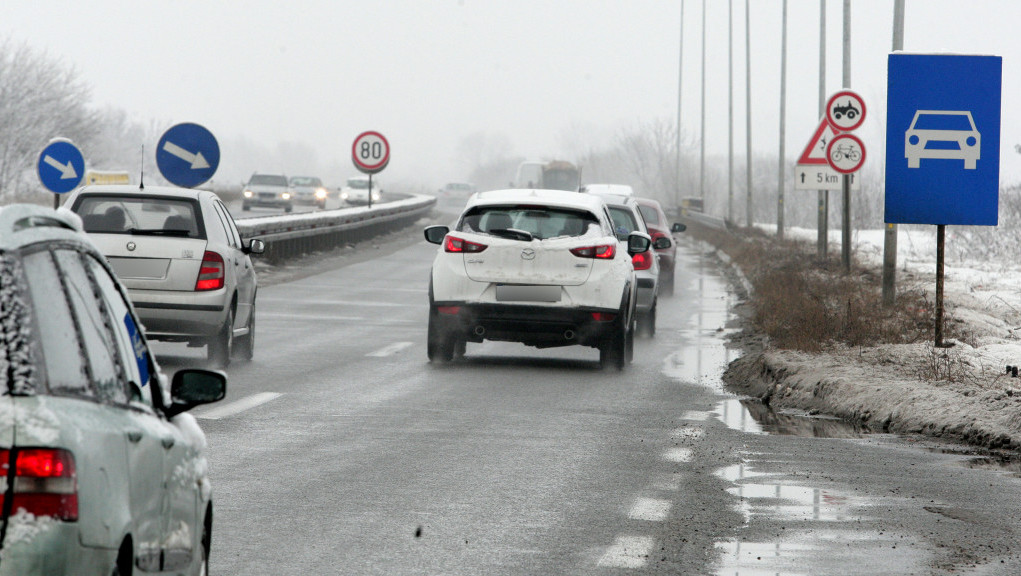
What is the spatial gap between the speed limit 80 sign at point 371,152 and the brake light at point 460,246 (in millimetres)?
19577

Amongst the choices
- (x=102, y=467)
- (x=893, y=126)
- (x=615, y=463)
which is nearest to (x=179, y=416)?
(x=102, y=467)

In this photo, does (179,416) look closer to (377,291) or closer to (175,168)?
(175,168)

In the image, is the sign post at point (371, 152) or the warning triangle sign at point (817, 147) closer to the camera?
the warning triangle sign at point (817, 147)

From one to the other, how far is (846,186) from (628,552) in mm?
20667

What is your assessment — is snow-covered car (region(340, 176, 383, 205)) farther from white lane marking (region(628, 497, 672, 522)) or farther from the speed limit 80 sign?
white lane marking (region(628, 497, 672, 522))

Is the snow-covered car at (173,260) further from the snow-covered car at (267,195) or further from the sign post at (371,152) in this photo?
the snow-covered car at (267,195)

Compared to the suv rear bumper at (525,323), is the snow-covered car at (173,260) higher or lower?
higher

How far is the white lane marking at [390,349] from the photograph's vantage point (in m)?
16.4

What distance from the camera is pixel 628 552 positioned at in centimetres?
684

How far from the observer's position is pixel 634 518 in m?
7.66

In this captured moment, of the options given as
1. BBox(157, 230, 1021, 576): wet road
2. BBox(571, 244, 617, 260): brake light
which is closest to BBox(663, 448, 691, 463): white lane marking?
BBox(157, 230, 1021, 576): wet road

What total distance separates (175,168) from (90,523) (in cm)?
1830

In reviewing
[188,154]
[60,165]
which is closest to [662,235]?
[188,154]

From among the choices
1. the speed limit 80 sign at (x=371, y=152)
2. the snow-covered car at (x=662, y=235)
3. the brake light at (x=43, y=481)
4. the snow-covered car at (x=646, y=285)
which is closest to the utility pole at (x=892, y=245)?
the snow-covered car at (x=646, y=285)
